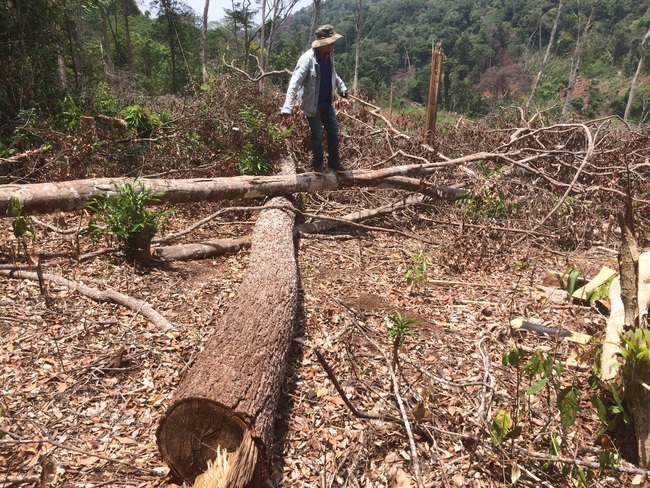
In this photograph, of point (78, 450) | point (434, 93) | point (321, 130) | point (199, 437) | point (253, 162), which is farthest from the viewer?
point (434, 93)

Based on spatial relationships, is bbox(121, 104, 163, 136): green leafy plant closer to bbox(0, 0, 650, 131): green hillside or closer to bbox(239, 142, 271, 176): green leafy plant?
bbox(0, 0, 650, 131): green hillside

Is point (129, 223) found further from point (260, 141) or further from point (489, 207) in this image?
point (489, 207)

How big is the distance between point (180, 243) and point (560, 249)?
5.08 metres

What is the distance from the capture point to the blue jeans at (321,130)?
533 centimetres

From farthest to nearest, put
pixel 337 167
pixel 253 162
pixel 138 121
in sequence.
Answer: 1. pixel 138 121
2. pixel 253 162
3. pixel 337 167

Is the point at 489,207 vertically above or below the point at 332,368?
above

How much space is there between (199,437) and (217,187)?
3.50 meters

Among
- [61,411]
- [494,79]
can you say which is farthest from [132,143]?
[494,79]

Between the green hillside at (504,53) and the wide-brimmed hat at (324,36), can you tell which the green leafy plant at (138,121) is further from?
the green hillside at (504,53)

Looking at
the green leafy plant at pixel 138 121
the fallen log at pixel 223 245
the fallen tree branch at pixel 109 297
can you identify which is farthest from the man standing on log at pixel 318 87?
the green leafy plant at pixel 138 121

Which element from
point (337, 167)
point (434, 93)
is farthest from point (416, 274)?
point (434, 93)

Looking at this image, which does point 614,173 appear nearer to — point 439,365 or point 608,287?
point 608,287

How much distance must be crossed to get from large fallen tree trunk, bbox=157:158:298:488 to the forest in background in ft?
18.5

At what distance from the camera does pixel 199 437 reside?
2.14 metres
